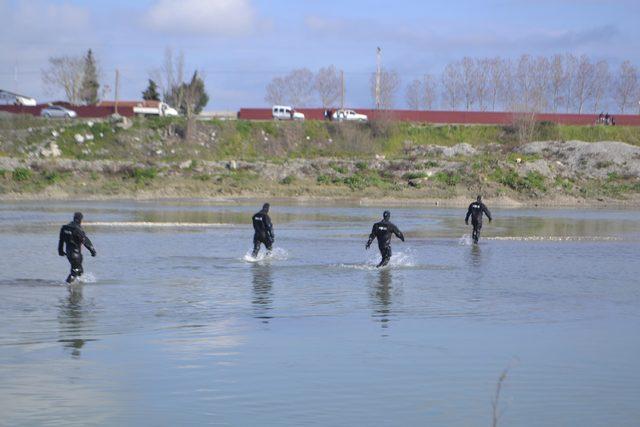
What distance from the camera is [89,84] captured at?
111m

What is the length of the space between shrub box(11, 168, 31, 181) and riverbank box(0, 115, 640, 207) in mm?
75

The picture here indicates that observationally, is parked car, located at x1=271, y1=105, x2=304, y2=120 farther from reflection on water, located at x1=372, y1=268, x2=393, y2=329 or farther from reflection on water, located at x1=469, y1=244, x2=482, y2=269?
reflection on water, located at x1=372, y1=268, x2=393, y2=329

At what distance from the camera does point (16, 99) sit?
300 feet

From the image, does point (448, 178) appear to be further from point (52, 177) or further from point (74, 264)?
point (74, 264)

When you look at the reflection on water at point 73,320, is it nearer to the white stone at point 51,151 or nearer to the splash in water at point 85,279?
the splash in water at point 85,279

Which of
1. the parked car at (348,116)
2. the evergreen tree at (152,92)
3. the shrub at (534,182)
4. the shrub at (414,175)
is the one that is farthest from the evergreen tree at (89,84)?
the shrub at (534,182)

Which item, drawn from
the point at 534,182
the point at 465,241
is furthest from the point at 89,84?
the point at 465,241

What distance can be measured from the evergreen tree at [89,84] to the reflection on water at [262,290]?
89.3m

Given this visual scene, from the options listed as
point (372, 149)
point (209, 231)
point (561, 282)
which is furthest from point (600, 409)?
point (372, 149)

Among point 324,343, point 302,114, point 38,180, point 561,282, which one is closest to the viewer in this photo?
point 324,343

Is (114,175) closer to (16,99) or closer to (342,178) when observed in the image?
(342,178)

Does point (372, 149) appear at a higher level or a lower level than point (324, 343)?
higher

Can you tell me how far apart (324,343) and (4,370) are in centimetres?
509

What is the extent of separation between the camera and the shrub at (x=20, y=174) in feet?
201
